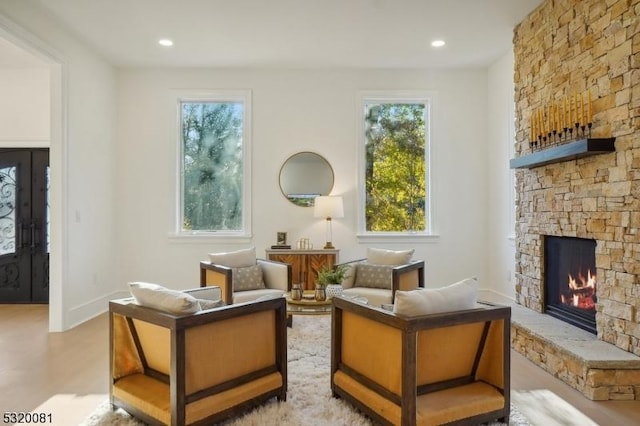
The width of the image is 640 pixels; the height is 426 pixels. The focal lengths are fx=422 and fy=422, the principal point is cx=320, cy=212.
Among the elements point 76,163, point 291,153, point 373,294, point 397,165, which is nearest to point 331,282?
point 373,294

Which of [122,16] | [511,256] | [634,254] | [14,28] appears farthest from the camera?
[511,256]

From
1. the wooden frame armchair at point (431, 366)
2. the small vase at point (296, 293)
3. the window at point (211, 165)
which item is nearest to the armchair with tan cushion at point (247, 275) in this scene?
the small vase at point (296, 293)

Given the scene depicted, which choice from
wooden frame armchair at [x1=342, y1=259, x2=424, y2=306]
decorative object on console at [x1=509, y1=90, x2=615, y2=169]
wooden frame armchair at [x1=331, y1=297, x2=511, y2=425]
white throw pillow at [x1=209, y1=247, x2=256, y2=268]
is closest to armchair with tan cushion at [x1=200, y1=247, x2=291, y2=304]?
white throw pillow at [x1=209, y1=247, x2=256, y2=268]

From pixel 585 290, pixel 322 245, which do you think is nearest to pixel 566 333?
pixel 585 290

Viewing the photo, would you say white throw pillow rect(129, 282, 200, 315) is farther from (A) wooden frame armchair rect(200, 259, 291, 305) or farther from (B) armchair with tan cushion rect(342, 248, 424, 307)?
(B) armchair with tan cushion rect(342, 248, 424, 307)

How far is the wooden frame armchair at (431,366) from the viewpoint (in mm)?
2146

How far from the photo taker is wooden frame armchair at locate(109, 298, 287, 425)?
220 centimetres

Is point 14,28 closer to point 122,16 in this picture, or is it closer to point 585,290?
point 122,16

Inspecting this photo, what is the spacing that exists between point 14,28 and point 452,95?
5.04 m

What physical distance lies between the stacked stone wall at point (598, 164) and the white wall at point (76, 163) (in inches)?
190

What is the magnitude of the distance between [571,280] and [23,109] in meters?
6.81

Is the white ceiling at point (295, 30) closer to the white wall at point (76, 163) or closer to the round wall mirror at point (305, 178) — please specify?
the white wall at point (76, 163)

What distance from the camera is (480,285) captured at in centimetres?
589

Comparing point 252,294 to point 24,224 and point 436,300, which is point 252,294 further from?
point 24,224
